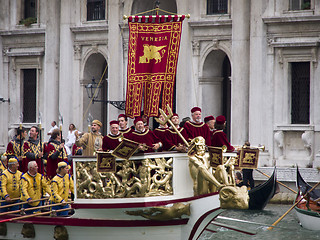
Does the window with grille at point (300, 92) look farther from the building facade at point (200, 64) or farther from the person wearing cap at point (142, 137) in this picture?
the person wearing cap at point (142, 137)

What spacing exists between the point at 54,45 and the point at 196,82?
5276 millimetres

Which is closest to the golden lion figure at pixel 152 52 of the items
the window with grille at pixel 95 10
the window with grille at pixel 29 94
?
the window with grille at pixel 95 10

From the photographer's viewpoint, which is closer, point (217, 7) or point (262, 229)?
point (262, 229)

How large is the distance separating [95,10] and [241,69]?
568 centimetres

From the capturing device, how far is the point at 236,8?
22156 millimetres

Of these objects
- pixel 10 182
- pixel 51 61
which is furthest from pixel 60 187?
pixel 51 61

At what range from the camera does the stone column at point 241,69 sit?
2205cm

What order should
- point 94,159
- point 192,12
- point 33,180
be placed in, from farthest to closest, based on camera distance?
point 192,12, point 33,180, point 94,159

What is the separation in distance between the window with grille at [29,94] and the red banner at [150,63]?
1367cm

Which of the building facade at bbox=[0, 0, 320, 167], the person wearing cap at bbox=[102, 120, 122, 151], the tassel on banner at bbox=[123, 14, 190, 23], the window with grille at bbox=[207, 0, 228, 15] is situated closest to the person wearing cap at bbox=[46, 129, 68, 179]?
the person wearing cap at bbox=[102, 120, 122, 151]

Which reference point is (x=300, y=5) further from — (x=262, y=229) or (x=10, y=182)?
(x=10, y=182)

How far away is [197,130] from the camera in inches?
509

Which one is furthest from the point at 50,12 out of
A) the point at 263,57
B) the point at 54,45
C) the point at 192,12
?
the point at 263,57

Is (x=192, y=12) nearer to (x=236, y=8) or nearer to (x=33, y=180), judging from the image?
(x=236, y=8)
